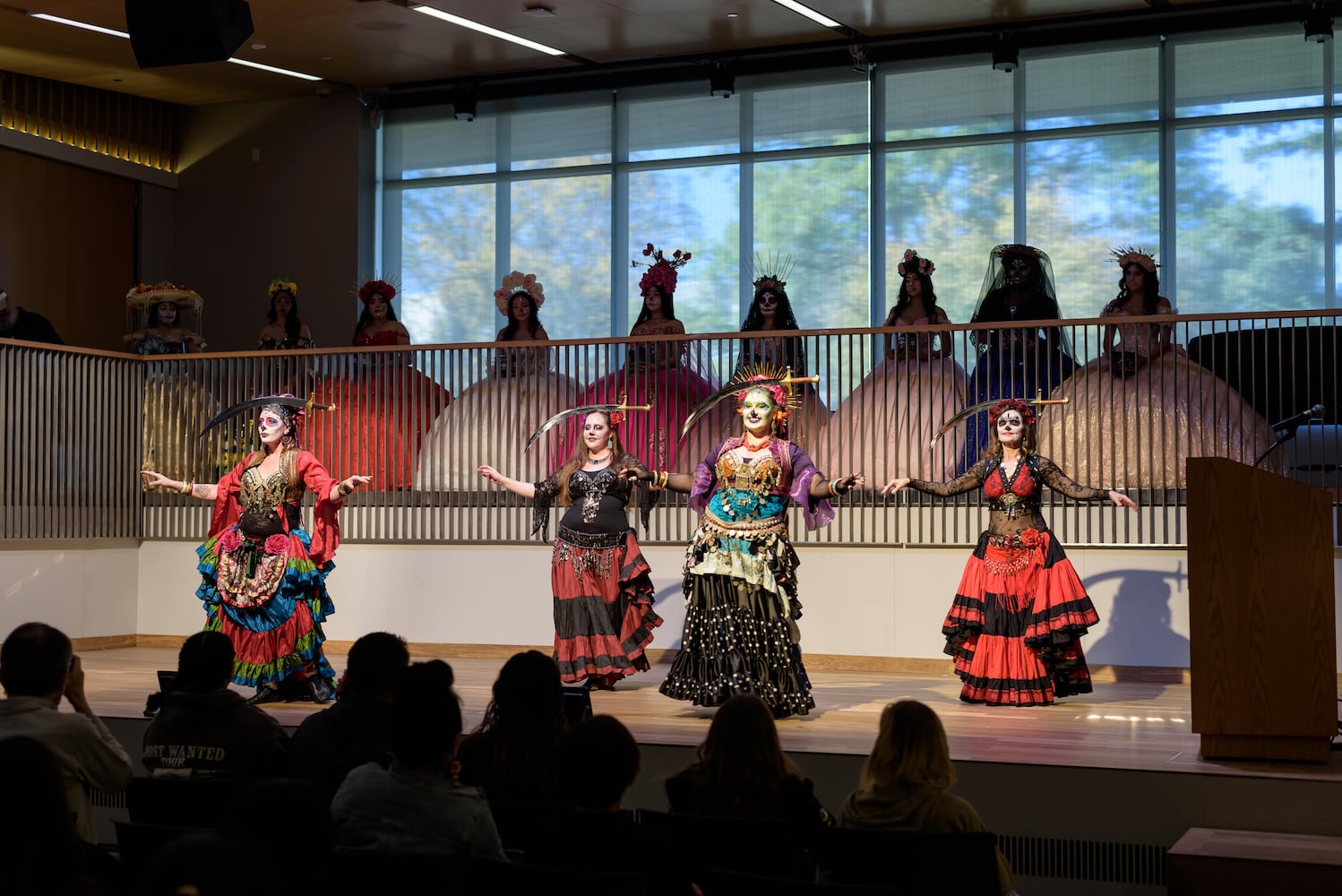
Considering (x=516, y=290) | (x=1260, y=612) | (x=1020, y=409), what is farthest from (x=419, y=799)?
(x=516, y=290)

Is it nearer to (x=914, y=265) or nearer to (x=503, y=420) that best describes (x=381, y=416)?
(x=503, y=420)

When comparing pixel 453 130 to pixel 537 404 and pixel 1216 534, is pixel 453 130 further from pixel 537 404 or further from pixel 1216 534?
pixel 1216 534

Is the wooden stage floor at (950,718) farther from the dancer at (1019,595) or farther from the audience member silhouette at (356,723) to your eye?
the audience member silhouette at (356,723)

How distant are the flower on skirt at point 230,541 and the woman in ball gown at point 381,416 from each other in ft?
7.89

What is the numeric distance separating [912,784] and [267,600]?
14.0 ft

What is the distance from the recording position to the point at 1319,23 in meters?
9.74

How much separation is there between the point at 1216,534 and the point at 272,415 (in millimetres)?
4094

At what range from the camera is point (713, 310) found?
11.7m

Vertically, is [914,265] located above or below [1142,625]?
above

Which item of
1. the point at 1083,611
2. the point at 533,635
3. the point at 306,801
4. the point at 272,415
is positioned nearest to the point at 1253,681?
the point at 1083,611

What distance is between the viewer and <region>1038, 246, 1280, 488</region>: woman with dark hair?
791 cm

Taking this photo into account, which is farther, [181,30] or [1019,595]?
[1019,595]

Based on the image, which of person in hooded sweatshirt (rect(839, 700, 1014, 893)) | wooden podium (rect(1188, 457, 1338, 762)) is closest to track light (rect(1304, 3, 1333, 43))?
wooden podium (rect(1188, 457, 1338, 762))

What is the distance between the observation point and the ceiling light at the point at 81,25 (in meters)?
9.99
